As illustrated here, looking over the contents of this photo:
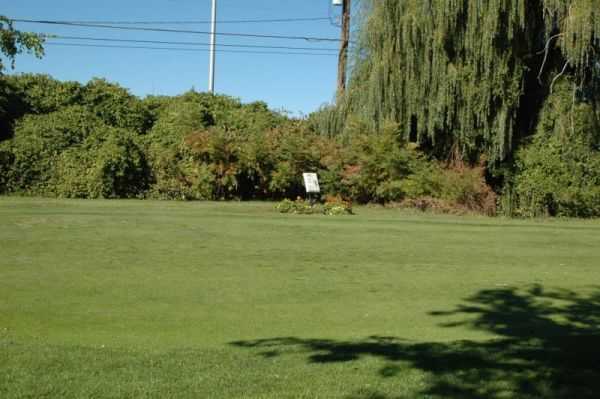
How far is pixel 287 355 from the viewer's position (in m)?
7.25

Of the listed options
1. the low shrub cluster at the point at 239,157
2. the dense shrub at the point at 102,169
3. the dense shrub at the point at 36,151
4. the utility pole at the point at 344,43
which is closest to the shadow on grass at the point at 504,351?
the low shrub cluster at the point at 239,157

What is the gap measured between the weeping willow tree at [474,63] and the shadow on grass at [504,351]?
16136 mm

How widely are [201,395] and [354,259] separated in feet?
28.9

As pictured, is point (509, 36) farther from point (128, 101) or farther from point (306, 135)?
point (128, 101)

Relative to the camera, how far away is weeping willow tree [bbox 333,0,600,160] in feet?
82.5

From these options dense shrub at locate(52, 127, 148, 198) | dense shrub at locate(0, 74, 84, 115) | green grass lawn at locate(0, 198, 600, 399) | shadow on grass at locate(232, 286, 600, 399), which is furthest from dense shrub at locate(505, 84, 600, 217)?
dense shrub at locate(0, 74, 84, 115)

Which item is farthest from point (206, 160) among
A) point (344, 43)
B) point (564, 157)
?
point (564, 157)

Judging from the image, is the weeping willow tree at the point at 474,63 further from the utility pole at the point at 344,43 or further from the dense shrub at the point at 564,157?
the utility pole at the point at 344,43

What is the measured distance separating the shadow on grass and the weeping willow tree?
52.9 ft

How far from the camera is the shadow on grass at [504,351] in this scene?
593cm

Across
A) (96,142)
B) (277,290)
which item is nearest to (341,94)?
(96,142)

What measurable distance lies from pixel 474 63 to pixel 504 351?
20.0 m

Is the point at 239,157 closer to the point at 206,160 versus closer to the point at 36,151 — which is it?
the point at 206,160

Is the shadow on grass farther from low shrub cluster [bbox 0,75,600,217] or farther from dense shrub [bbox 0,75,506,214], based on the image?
dense shrub [bbox 0,75,506,214]
